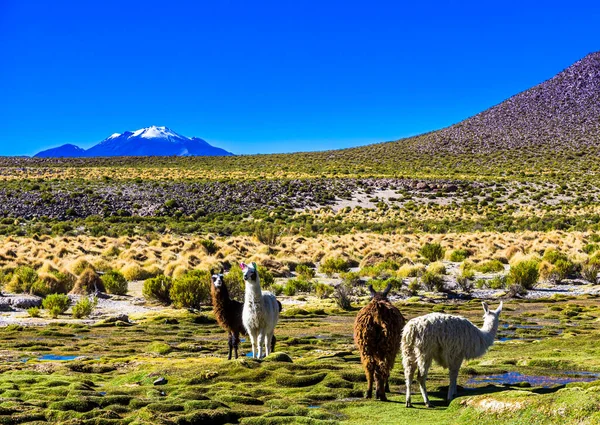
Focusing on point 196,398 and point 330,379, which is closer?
point 196,398

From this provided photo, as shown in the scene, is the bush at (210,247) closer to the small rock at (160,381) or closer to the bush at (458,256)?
the bush at (458,256)

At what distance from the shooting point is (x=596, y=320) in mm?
16219

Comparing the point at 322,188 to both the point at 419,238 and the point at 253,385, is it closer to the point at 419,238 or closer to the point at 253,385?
the point at 419,238

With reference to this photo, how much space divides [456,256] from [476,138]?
73.1 metres

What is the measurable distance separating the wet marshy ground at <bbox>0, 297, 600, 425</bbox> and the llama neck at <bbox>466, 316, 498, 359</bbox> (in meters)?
0.50

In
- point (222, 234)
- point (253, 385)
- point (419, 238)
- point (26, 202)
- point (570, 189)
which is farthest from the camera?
point (570, 189)

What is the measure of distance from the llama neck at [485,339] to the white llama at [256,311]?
356cm

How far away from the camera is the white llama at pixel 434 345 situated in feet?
26.7

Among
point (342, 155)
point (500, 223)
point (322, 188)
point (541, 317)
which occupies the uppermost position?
point (342, 155)

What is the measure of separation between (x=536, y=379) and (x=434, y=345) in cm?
246

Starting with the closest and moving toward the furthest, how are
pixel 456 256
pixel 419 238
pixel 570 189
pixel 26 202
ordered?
1. pixel 456 256
2. pixel 419 238
3. pixel 26 202
4. pixel 570 189

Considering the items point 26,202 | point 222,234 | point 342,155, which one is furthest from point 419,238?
point 342,155

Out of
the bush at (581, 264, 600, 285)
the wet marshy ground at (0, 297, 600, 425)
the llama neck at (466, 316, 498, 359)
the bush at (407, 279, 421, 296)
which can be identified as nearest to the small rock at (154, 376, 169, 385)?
the wet marshy ground at (0, 297, 600, 425)

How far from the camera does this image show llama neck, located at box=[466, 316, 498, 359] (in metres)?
8.59
